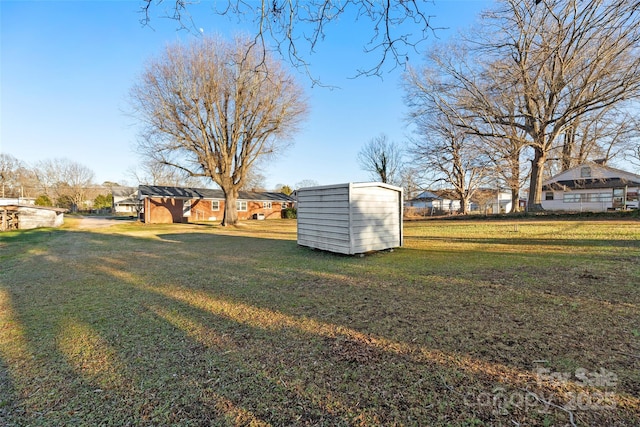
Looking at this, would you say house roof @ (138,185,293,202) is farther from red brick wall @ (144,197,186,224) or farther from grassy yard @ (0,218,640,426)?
grassy yard @ (0,218,640,426)

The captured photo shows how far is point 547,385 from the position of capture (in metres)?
1.90

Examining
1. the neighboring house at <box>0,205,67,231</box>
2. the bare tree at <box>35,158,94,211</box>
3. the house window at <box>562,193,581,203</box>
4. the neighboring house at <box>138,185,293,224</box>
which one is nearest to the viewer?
the neighboring house at <box>0,205,67,231</box>

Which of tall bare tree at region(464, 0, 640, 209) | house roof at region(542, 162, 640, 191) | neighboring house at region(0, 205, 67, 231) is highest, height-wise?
tall bare tree at region(464, 0, 640, 209)

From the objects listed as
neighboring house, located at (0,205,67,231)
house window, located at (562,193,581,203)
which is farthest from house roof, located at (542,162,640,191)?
neighboring house, located at (0,205,67,231)

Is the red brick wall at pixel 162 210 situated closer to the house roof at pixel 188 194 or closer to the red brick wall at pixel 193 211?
the red brick wall at pixel 193 211

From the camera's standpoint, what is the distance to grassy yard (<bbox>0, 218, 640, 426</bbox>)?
1.74m

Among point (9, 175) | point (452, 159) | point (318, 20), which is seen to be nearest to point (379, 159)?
point (452, 159)

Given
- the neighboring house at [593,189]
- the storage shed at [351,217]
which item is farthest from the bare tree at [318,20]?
the neighboring house at [593,189]

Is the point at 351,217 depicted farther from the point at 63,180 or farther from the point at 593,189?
the point at 63,180

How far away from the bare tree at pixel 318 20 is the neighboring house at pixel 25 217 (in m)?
21.3

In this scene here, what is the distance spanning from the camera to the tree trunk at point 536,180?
53.3 ft

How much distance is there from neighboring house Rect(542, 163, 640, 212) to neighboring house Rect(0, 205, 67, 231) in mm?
37681

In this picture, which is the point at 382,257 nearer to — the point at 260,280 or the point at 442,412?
the point at 260,280

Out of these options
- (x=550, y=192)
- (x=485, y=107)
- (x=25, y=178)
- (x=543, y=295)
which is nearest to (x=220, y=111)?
(x=485, y=107)
